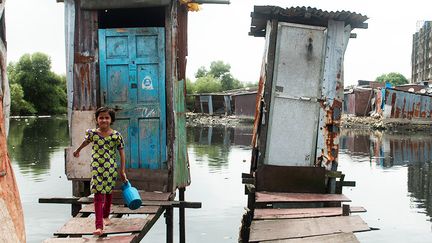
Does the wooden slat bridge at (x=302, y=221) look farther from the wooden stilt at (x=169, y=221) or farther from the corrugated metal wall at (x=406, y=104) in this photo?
the corrugated metal wall at (x=406, y=104)

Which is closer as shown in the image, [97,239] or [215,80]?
[97,239]

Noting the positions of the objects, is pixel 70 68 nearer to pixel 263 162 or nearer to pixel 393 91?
pixel 263 162

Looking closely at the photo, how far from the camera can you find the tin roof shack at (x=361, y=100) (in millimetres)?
36781

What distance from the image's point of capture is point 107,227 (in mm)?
5406

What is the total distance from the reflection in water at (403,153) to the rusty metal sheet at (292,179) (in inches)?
186

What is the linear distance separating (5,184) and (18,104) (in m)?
65.4

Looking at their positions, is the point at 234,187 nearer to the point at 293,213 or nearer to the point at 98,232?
the point at 293,213

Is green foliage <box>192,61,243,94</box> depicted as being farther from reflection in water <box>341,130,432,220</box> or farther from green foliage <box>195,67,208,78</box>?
reflection in water <box>341,130,432,220</box>

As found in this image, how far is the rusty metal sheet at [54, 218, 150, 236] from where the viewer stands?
17.2ft

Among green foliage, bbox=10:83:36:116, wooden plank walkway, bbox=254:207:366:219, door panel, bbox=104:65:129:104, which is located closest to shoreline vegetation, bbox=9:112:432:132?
wooden plank walkway, bbox=254:207:366:219

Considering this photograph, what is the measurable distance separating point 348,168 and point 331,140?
9.68 m

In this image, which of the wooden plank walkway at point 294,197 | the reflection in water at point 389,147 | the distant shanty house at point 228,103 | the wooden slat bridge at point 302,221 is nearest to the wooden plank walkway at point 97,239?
the wooden slat bridge at point 302,221

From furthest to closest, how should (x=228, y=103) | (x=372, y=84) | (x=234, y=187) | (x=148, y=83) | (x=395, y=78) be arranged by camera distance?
(x=395, y=78)
(x=228, y=103)
(x=372, y=84)
(x=234, y=187)
(x=148, y=83)

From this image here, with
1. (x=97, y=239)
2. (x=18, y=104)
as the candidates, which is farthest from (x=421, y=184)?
(x=18, y=104)
